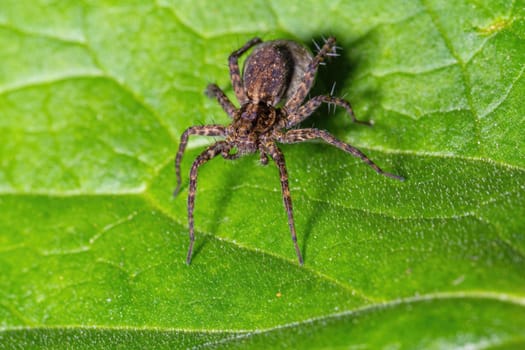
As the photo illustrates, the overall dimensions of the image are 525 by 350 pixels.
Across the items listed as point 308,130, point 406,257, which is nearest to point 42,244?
point 308,130

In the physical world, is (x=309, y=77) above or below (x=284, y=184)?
above

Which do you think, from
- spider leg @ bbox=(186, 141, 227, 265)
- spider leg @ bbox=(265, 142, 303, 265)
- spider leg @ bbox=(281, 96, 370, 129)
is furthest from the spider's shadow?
spider leg @ bbox=(186, 141, 227, 265)

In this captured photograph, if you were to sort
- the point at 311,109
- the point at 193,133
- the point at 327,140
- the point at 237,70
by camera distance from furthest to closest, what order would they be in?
the point at 237,70 → the point at 311,109 → the point at 193,133 → the point at 327,140

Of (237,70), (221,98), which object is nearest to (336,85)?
(237,70)

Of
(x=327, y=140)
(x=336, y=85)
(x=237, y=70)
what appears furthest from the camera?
(x=237, y=70)

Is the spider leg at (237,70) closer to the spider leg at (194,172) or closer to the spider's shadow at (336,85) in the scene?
the spider's shadow at (336,85)

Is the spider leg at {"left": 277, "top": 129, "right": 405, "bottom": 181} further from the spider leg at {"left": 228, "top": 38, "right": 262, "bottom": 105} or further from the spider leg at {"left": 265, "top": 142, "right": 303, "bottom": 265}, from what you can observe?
the spider leg at {"left": 228, "top": 38, "right": 262, "bottom": 105}

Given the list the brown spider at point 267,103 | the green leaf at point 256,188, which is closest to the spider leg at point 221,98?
the brown spider at point 267,103

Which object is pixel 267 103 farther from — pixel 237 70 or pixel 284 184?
pixel 284 184
